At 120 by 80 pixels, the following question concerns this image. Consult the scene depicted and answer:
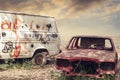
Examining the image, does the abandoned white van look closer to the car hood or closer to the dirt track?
the dirt track

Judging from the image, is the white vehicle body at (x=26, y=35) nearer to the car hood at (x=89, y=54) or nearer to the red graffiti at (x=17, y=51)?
the red graffiti at (x=17, y=51)

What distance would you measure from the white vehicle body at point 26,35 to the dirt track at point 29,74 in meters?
0.93

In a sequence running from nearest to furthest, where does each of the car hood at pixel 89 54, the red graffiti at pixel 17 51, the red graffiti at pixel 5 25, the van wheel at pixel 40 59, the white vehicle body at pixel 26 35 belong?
the car hood at pixel 89 54
the red graffiti at pixel 5 25
the white vehicle body at pixel 26 35
the red graffiti at pixel 17 51
the van wheel at pixel 40 59

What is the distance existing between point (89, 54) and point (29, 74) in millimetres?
3231

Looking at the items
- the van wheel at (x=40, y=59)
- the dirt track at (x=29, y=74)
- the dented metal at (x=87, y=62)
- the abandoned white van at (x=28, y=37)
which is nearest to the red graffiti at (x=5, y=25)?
the abandoned white van at (x=28, y=37)

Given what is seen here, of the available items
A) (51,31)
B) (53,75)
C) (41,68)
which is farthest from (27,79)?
(51,31)

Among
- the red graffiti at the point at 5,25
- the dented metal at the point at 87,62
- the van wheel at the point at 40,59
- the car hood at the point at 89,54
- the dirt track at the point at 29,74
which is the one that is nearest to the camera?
the dented metal at the point at 87,62

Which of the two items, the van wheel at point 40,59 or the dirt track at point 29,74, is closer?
the dirt track at point 29,74

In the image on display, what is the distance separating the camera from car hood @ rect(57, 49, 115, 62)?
11.8 metres

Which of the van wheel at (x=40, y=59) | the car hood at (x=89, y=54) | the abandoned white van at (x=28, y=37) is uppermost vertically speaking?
the abandoned white van at (x=28, y=37)

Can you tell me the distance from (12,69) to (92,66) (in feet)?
15.6

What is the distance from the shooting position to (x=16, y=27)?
632 inches

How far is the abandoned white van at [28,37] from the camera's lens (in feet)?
51.3

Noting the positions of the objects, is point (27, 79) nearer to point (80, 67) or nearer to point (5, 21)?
point (80, 67)
